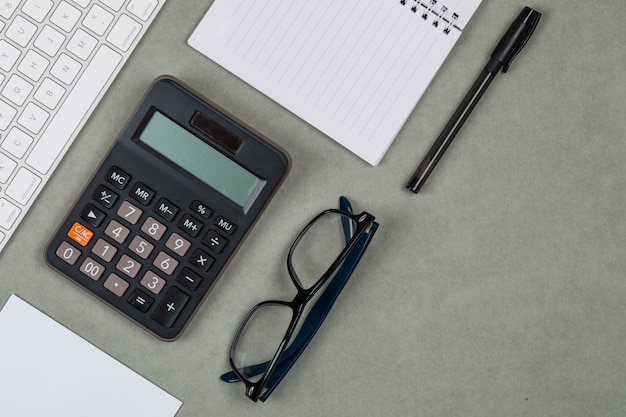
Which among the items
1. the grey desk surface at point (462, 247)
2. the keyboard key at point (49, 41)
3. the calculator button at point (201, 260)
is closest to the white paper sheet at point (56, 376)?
the grey desk surface at point (462, 247)

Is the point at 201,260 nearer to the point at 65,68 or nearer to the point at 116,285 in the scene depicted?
the point at 116,285

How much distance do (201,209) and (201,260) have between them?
5cm

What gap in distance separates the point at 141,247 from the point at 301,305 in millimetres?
163

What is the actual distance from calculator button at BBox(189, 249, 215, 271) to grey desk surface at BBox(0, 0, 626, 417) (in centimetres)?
4

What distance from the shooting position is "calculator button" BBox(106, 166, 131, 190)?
603mm

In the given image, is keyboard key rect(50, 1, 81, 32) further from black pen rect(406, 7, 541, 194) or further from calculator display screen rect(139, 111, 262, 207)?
black pen rect(406, 7, 541, 194)

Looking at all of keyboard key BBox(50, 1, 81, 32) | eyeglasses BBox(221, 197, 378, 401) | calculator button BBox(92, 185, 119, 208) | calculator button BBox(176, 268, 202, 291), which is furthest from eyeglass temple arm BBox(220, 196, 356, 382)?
keyboard key BBox(50, 1, 81, 32)

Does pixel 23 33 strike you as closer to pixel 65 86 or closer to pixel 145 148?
pixel 65 86

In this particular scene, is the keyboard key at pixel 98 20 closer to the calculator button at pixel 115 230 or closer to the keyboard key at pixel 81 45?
the keyboard key at pixel 81 45

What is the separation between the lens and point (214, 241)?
607mm

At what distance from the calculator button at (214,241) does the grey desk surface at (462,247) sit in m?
0.04

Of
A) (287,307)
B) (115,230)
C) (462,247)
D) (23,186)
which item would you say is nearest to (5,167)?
(23,186)

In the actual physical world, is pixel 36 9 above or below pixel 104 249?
above

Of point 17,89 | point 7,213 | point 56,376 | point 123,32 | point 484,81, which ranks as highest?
point 484,81
